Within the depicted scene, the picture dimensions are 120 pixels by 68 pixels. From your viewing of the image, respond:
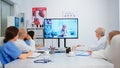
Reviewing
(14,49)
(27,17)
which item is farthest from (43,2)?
(14,49)

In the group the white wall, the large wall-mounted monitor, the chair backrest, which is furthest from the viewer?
the white wall

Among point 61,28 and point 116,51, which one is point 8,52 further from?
point 61,28

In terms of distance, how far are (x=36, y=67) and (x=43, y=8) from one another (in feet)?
15.9

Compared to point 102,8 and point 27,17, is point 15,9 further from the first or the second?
point 102,8

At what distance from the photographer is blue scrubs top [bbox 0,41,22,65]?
9.36ft

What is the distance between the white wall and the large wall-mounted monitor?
46.7 inches

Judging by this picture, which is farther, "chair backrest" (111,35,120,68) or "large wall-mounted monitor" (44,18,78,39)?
"large wall-mounted monitor" (44,18,78,39)

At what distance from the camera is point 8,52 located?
9.48ft

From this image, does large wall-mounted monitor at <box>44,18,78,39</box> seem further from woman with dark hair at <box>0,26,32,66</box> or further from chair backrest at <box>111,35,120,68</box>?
chair backrest at <box>111,35,120,68</box>

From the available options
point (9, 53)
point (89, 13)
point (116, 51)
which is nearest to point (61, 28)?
point (89, 13)

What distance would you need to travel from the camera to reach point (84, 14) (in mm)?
6824

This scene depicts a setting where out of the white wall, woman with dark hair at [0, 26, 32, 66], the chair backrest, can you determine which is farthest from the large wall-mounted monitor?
the chair backrest

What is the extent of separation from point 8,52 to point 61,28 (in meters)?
2.92

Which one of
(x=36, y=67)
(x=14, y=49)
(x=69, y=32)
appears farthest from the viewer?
(x=69, y=32)
